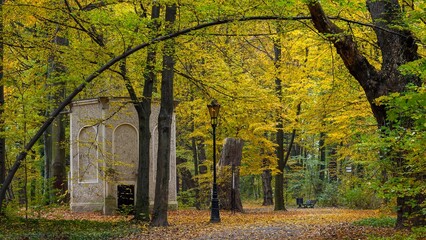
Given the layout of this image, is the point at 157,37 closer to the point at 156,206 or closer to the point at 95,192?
the point at 156,206

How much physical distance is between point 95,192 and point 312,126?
8.06 meters

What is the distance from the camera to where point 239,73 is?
57.6ft

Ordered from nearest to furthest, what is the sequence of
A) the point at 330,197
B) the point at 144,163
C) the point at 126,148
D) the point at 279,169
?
the point at 144,163 → the point at 126,148 → the point at 279,169 → the point at 330,197

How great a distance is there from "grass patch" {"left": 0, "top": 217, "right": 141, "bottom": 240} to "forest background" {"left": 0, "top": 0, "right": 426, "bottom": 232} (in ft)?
1.77

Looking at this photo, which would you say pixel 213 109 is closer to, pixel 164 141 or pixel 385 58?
pixel 164 141

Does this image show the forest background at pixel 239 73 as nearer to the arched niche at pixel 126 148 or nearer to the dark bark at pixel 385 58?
the dark bark at pixel 385 58

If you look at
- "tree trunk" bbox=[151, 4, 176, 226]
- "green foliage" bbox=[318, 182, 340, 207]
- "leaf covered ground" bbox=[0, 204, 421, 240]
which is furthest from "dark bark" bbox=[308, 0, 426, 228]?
"green foliage" bbox=[318, 182, 340, 207]

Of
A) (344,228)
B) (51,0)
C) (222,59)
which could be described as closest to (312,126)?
(222,59)

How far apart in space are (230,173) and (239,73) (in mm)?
4583

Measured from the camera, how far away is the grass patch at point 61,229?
10.8m

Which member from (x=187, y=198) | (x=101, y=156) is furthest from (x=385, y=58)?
(x=187, y=198)

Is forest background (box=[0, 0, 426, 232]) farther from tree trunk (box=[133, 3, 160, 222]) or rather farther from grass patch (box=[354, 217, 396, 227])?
grass patch (box=[354, 217, 396, 227])

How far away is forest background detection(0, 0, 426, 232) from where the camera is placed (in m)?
7.45

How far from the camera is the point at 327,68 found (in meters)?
16.0
